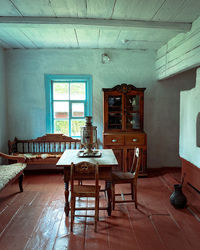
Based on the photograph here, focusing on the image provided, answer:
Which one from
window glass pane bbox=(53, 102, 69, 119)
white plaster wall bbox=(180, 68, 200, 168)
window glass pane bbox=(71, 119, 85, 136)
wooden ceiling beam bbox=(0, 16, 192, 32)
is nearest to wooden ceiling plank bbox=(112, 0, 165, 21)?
wooden ceiling beam bbox=(0, 16, 192, 32)

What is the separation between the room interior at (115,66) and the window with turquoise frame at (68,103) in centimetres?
15

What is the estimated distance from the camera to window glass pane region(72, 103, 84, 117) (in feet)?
18.7

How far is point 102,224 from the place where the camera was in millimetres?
3156

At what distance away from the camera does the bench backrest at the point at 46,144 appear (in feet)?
18.2

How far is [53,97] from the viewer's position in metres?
5.68

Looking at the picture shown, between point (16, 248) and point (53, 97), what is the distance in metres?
3.73

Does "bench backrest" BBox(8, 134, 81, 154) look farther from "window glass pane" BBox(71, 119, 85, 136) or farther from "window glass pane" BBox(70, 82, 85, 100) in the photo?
"window glass pane" BBox(70, 82, 85, 100)

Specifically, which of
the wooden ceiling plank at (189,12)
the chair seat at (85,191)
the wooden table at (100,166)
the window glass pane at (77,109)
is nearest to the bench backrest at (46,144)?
the window glass pane at (77,109)

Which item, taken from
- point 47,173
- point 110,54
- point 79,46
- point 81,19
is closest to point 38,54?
point 79,46

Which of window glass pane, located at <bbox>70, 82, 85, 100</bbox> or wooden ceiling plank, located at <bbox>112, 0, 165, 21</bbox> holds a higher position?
wooden ceiling plank, located at <bbox>112, 0, 165, 21</bbox>

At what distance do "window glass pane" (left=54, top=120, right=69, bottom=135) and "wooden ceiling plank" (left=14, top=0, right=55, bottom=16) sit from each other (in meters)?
2.82

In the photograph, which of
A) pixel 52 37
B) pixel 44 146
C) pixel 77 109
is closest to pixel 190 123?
pixel 77 109

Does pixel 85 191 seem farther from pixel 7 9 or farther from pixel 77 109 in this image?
pixel 77 109

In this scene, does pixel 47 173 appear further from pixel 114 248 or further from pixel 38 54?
pixel 114 248
